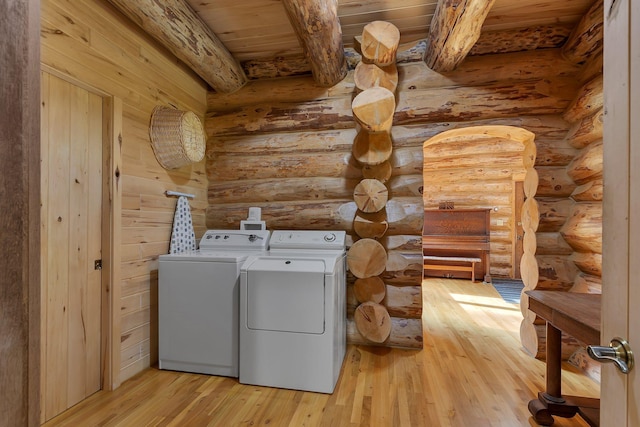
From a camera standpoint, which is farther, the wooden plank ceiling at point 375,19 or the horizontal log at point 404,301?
the horizontal log at point 404,301

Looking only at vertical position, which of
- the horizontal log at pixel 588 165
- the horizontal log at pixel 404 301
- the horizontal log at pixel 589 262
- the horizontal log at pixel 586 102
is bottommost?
the horizontal log at pixel 404 301

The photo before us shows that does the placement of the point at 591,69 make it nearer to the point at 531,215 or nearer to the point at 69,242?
the point at 531,215

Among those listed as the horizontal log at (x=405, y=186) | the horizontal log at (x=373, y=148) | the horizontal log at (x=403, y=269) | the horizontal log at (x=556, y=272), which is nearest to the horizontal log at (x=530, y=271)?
the horizontal log at (x=556, y=272)

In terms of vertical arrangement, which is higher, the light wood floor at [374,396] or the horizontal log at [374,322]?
the horizontal log at [374,322]

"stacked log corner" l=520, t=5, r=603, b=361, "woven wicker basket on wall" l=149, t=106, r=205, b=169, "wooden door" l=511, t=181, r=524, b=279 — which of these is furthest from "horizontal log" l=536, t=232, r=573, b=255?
Answer: "wooden door" l=511, t=181, r=524, b=279

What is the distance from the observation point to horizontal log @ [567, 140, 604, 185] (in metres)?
1.98

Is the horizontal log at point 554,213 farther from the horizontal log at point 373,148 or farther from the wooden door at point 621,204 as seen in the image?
the wooden door at point 621,204

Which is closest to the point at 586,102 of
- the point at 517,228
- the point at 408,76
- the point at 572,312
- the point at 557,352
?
the point at 408,76

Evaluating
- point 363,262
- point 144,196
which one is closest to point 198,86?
point 144,196

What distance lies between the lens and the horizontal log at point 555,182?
2.29 m

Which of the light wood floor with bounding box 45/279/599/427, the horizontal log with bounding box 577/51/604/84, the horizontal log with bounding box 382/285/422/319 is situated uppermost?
the horizontal log with bounding box 577/51/604/84

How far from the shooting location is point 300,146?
8.84 ft

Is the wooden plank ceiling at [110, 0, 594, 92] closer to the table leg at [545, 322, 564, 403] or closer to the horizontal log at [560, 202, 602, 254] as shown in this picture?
the horizontal log at [560, 202, 602, 254]

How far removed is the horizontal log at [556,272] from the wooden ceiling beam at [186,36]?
3184mm
